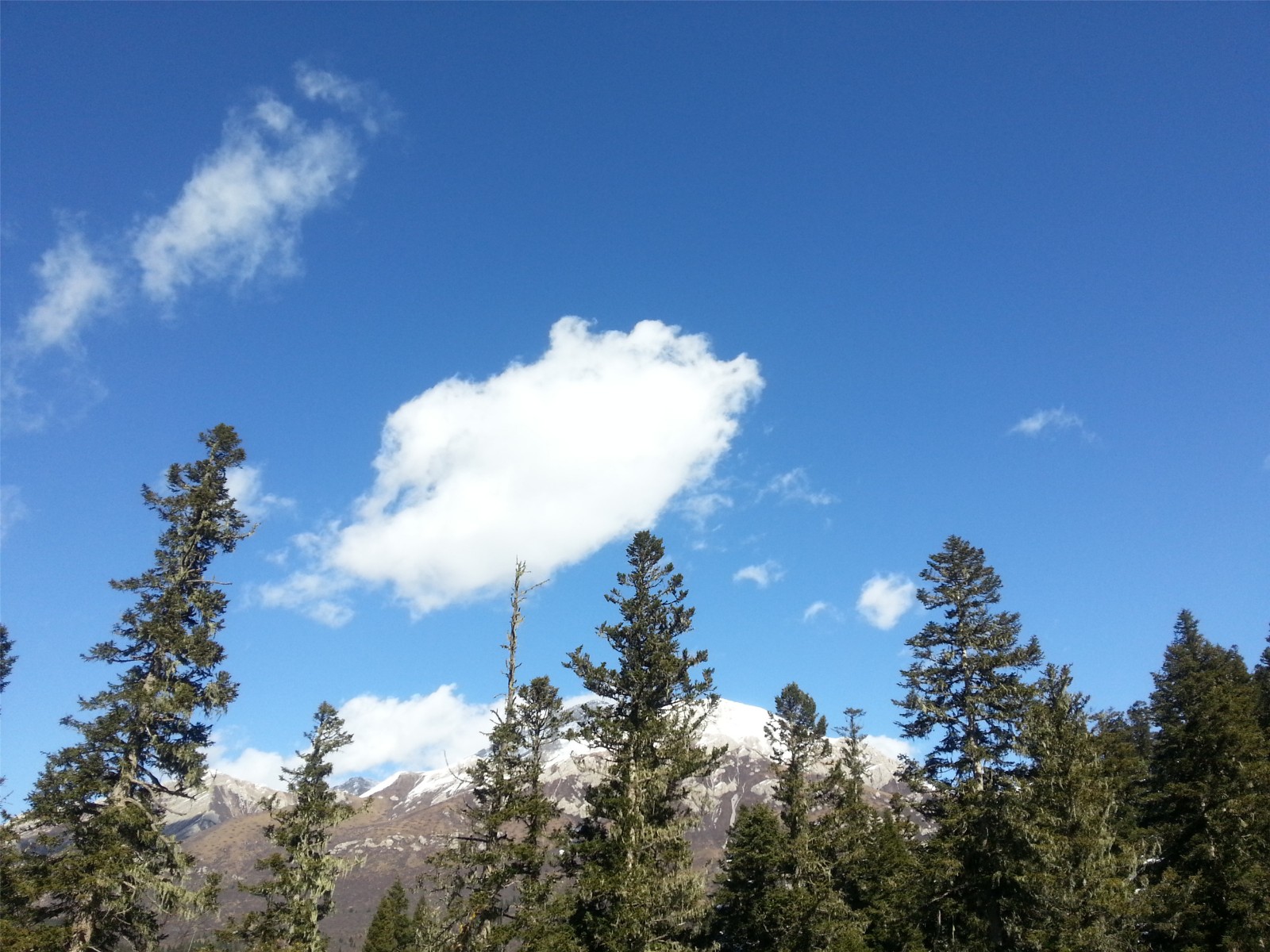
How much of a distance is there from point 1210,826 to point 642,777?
24.2 m

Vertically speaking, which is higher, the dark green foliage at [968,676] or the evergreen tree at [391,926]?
the dark green foliage at [968,676]

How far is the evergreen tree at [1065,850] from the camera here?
73.8 ft

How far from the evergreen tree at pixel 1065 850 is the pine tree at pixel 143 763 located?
26966 mm

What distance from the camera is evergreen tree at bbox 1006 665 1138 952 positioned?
2250 centimetres

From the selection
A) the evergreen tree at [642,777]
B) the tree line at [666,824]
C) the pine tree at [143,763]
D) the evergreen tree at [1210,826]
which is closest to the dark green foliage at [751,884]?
the tree line at [666,824]

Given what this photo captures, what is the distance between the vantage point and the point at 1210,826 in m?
30.0

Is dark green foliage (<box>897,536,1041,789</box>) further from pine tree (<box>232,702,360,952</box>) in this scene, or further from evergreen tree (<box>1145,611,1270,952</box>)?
pine tree (<box>232,702,360,952</box>)

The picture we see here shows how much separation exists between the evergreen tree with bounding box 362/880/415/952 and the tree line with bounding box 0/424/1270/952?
3021 cm

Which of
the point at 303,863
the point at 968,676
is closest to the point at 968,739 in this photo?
the point at 968,676

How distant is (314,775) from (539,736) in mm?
10704

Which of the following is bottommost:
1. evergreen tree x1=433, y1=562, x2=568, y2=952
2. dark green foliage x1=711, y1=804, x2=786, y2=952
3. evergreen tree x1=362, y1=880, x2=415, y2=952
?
evergreen tree x1=362, y1=880, x2=415, y2=952

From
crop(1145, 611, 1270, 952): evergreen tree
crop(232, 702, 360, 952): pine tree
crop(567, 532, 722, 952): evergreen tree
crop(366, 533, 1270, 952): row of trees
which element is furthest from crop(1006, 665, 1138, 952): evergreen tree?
crop(232, 702, 360, 952): pine tree

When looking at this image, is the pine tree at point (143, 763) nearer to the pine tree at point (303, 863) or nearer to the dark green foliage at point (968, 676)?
the pine tree at point (303, 863)

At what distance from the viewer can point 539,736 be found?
3625 cm
